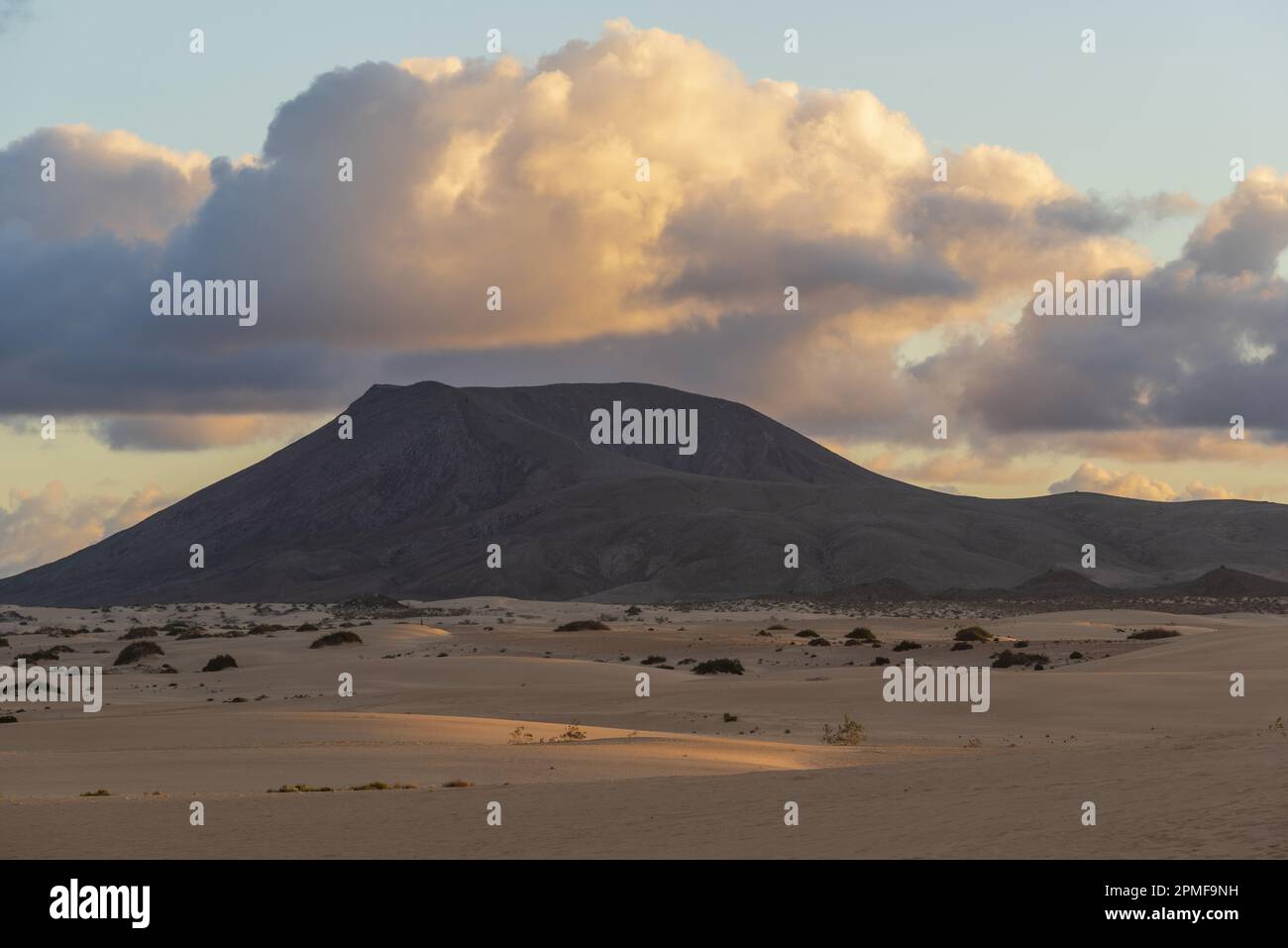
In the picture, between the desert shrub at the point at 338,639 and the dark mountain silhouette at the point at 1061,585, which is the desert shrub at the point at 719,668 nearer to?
the desert shrub at the point at 338,639

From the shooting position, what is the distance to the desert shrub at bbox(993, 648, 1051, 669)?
48406mm

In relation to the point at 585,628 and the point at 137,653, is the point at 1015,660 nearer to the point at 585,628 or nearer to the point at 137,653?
the point at 585,628

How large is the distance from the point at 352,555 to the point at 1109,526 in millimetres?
91427

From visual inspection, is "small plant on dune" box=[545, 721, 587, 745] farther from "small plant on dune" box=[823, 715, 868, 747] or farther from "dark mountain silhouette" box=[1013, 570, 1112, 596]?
"dark mountain silhouette" box=[1013, 570, 1112, 596]

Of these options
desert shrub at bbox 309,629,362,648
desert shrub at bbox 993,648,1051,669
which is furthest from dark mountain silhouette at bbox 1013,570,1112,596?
desert shrub at bbox 309,629,362,648

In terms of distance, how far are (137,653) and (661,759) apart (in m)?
31.7

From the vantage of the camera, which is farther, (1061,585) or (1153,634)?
(1061,585)

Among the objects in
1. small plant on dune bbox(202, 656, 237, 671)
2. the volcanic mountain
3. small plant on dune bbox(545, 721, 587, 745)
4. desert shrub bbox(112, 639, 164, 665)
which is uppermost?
the volcanic mountain

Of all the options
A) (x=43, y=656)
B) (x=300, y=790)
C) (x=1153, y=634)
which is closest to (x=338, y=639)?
(x=43, y=656)

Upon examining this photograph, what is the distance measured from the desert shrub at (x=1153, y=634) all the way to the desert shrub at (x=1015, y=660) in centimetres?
1108

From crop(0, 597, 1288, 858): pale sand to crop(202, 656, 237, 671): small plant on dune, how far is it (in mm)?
1043

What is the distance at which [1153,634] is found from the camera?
61188 mm

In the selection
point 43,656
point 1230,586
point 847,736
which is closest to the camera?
point 847,736
